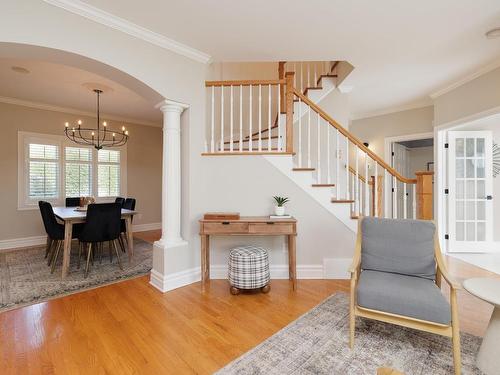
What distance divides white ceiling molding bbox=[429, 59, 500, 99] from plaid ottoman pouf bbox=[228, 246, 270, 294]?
401 centimetres

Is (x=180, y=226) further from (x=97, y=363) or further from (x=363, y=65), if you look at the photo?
(x=363, y=65)

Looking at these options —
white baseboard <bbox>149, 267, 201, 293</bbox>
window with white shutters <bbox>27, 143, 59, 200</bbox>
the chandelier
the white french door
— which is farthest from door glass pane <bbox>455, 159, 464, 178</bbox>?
window with white shutters <bbox>27, 143, 59, 200</bbox>

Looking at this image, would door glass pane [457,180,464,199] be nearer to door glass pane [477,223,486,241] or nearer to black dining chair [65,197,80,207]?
door glass pane [477,223,486,241]

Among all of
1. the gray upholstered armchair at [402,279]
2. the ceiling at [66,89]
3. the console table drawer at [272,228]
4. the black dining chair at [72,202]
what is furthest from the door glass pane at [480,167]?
the black dining chair at [72,202]

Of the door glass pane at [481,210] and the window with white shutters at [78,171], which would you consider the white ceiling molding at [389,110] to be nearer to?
the door glass pane at [481,210]

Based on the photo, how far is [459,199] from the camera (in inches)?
172

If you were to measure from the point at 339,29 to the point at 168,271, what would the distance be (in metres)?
3.19

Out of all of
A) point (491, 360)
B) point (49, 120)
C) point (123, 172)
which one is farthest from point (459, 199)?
point (49, 120)

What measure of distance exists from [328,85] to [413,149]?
14.5 feet

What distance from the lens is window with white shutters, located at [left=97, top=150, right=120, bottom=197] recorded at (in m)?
5.67

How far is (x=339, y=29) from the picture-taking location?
2617 millimetres

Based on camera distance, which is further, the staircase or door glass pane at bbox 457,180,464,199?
door glass pane at bbox 457,180,464,199

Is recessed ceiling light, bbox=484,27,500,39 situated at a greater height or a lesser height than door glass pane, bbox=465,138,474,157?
greater

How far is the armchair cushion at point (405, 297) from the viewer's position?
1566mm
